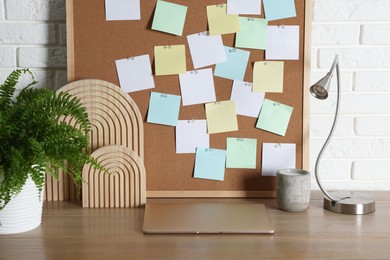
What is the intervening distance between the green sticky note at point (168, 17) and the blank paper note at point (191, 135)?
26 cm

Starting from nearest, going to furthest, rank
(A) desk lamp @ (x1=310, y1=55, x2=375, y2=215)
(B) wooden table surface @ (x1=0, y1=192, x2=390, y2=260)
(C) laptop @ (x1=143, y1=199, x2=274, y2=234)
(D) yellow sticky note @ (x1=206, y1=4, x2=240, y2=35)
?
(B) wooden table surface @ (x1=0, y1=192, x2=390, y2=260)
(C) laptop @ (x1=143, y1=199, x2=274, y2=234)
(A) desk lamp @ (x1=310, y1=55, x2=375, y2=215)
(D) yellow sticky note @ (x1=206, y1=4, x2=240, y2=35)

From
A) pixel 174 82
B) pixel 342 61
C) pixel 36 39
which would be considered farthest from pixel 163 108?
pixel 342 61

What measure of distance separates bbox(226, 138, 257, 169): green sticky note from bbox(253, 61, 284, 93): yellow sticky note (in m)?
0.15

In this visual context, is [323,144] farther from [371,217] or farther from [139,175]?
[139,175]

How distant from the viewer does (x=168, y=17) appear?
4.86 feet

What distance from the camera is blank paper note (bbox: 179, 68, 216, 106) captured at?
151 centimetres

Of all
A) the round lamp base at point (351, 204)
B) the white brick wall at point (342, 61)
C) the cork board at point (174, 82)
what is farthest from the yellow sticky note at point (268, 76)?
the round lamp base at point (351, 204)

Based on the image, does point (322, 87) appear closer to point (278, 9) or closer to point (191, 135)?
point (278, 9)

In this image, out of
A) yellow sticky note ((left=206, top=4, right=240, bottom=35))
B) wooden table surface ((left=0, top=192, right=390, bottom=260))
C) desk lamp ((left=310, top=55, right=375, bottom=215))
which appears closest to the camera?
wooden table surface ((left=0, top=192, right=390, bottom=260))

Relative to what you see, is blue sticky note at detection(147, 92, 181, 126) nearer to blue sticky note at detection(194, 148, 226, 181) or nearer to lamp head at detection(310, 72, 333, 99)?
blue sticky note at detection(194, 148, 226, 181)

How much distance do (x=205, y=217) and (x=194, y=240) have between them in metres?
0.13

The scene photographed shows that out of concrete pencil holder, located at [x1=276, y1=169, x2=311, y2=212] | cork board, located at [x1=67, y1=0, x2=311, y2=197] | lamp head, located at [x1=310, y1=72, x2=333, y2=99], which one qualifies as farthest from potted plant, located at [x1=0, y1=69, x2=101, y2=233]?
lamp head, located at [x1=310, y1=72, x2=333, y2=99]

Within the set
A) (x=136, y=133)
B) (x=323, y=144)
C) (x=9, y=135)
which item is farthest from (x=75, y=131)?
(x=323, y=144)

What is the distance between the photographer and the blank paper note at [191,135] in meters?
1.52
